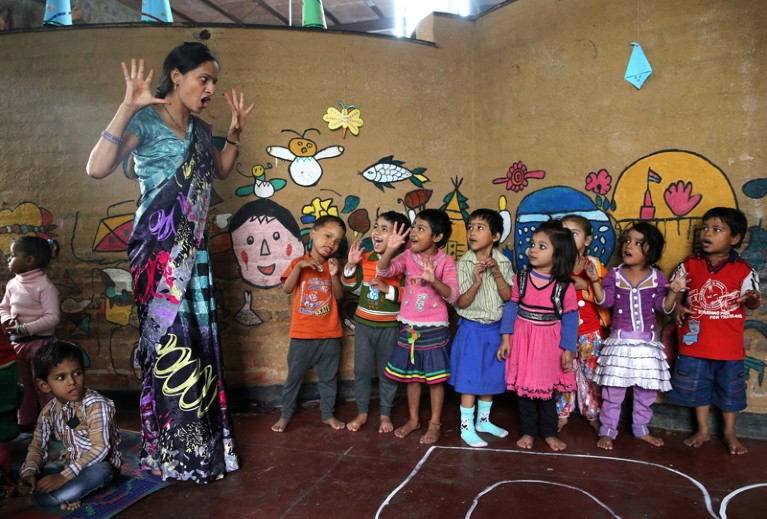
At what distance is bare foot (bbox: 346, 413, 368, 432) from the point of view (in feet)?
12.2

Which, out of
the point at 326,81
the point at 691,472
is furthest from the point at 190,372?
the point at 691,472

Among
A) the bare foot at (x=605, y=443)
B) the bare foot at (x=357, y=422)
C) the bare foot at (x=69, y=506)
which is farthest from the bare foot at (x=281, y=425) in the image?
the bare foot at (x=605, y=443)

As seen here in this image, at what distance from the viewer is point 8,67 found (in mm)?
4020

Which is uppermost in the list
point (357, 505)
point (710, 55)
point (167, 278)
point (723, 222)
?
point (710, 55)

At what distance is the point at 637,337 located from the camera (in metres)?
3.49

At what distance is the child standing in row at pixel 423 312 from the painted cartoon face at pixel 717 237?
4.96 feet

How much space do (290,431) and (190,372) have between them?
1076 mm

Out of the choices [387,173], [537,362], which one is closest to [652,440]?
[537,362]

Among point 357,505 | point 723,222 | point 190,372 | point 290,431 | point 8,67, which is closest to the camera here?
point 357,505

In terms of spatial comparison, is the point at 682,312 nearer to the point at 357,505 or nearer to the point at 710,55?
the point at 710,55

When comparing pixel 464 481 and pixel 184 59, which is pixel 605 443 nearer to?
pixel 464 481

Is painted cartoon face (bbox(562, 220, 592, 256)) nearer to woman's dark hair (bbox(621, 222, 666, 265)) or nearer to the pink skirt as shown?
woman's dark hair (bbox(621, 222, 666, 265))

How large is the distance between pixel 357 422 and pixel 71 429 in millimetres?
1708

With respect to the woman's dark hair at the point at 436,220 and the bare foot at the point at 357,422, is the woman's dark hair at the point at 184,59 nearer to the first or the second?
the woman's dark hair at the point at 436,220
